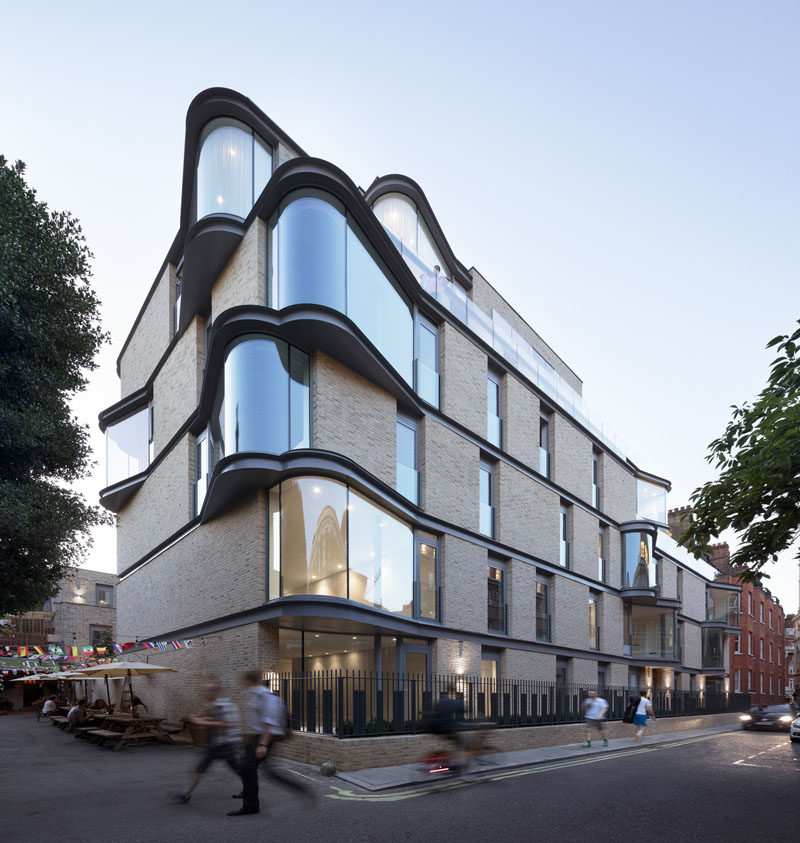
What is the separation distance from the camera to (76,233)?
59.2 feet

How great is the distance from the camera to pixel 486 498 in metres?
24.3

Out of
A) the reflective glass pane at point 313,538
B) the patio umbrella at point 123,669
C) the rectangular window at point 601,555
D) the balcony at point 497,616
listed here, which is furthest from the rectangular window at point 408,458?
the rectangular window at point 601,555

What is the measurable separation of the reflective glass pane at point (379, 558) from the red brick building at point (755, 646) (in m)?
30.9

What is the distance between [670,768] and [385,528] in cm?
849

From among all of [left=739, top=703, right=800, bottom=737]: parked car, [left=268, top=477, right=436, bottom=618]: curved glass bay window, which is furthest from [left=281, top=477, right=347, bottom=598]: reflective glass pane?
[left=739, top=703, right=800, bottom=737]: parked car

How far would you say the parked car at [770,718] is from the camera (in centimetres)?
2881

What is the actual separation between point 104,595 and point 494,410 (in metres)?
42.4

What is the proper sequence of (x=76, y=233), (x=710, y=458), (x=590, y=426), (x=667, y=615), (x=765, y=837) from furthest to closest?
(x=667, y=615)
(x=590, y=426)
(x=76, y=233)
(x=710, y=458)
(x=765, y=837)

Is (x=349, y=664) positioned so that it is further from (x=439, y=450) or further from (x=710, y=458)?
(x=710, y=458)

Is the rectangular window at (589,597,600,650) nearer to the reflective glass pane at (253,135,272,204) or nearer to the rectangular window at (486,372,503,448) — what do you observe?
the rectangular window at (486,372,503,448)

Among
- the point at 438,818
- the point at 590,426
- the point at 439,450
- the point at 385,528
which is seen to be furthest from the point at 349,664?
the point at 590,426

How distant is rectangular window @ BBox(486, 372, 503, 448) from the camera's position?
81.1ft

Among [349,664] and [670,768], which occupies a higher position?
[349,664]

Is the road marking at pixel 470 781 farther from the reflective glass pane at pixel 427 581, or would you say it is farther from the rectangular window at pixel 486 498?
the rectangular window at pixel 486 498
